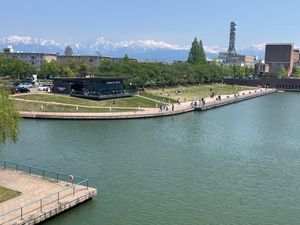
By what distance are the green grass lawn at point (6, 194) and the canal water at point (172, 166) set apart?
3745 mm

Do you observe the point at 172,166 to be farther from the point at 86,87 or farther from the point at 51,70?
the point at 51,70

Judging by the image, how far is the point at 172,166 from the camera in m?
45.7

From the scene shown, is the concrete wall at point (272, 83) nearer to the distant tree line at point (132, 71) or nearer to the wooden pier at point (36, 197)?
the distant tree line at point (132, 71)

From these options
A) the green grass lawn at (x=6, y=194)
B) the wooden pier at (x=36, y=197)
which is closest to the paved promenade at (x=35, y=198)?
the wooden pier at (x=36, y=197)

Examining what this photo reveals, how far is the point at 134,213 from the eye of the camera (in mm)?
31750

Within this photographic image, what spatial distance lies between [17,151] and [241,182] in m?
26.0

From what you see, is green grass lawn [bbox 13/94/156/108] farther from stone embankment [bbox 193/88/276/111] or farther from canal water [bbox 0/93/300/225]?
stone embankment [bbox 193/88/276/111]

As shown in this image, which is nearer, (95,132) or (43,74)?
(95,132)

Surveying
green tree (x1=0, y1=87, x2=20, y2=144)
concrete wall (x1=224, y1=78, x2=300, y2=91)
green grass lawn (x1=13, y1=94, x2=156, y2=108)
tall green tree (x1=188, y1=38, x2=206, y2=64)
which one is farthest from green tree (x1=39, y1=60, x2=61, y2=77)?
green tree (x1=0, y1=87, x2=20, y2=144)

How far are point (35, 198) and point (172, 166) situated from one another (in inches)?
726

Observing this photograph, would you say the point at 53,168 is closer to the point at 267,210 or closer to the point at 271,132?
the point at 267,210

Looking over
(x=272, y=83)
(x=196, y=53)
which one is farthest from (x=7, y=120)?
(x=272, y=83)

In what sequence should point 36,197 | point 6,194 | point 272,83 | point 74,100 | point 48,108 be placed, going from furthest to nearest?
1. point 272,83
2. point 74,100
3. point 48,108
4. point 6,194
5. point 36,197

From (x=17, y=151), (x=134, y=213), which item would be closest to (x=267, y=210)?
(x=134, y=213)
